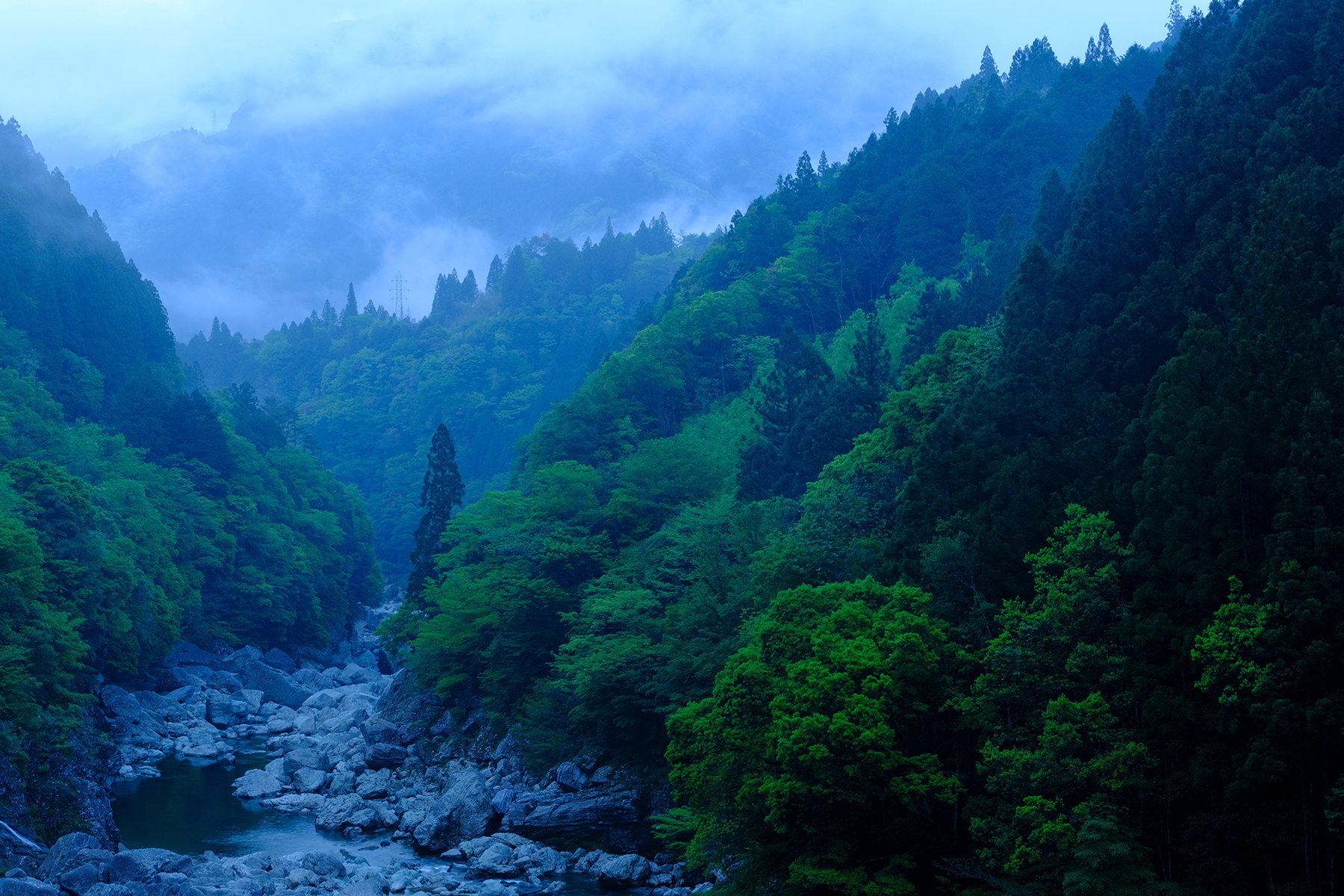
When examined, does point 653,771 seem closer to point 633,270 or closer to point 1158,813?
point 1158,813

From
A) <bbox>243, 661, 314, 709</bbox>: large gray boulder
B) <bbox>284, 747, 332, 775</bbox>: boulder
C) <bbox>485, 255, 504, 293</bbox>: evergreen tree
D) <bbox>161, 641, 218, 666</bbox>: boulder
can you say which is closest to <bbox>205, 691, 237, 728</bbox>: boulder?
<bbox>243, 661, 314, 709</bbox>: large gray boulder

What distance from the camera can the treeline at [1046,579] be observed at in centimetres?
2156

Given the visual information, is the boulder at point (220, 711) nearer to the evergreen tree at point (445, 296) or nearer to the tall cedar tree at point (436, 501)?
the tall cedar tree at point (436, 501)

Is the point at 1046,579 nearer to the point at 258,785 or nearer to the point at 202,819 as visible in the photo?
the point at 202,819

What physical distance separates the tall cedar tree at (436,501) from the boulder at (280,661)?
9681 millimetres

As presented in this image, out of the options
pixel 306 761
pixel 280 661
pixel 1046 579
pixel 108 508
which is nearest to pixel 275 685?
pixel 280 661

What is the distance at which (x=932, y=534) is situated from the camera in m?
30.6

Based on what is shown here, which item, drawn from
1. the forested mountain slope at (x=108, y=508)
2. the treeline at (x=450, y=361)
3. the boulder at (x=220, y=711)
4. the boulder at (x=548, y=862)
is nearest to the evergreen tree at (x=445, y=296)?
the treeline at (x=450, y=361)

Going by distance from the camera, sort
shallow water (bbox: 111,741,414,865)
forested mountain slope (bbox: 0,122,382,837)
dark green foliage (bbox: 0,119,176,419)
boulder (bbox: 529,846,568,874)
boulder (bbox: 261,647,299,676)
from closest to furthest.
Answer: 1. boulder (bbox: 529,846,568,874)
2. shallow water (bbox: 111,741,414,865)
3. forested mountain slope (bbox: 0,122,382,837)
4. boulder (bbox: 261,647,299,676)
5. dark green foliage (bbox: 0,119,176,419)

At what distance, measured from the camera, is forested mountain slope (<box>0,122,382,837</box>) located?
4091 cm

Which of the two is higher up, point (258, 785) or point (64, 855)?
point (258, 785)

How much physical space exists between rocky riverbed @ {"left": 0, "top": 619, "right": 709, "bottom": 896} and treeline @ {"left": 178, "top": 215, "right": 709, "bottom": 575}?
6401 cm

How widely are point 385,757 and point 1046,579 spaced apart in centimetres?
3203

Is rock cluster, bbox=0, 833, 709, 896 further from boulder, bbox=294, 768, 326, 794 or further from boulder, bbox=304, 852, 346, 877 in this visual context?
boulder, bbox=294, 768, 326, 794
